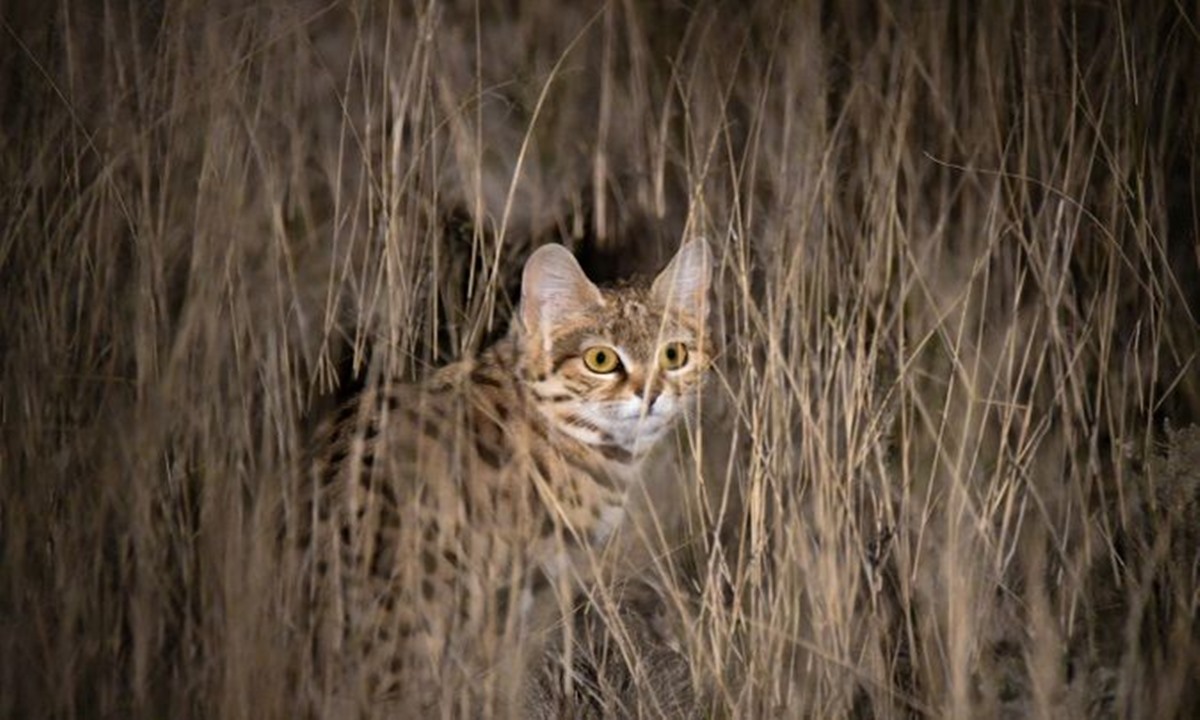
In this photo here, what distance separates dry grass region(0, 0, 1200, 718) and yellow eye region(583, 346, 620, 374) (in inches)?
11.5

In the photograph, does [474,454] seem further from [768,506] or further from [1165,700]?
[1165,700]

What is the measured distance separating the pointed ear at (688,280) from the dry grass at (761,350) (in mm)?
97

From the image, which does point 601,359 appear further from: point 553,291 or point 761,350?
point 761,350

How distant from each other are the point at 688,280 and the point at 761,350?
16.8 inches

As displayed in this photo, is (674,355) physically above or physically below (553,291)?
below

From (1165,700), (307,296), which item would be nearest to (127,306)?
(307,296)

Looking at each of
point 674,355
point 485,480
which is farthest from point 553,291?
point 485,480

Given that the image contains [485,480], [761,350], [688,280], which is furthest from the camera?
[761,350]

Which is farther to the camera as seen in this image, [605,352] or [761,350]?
[761,350]

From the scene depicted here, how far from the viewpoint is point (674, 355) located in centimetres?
321

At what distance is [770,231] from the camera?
10.1 feet

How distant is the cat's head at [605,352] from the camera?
10.3ft

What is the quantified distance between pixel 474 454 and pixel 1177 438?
1308 millimetres

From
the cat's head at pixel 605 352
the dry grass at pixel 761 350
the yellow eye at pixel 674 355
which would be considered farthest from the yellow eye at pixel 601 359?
the dry grass at pixel 761 350
